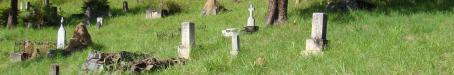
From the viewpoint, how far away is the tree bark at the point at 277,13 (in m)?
18.2

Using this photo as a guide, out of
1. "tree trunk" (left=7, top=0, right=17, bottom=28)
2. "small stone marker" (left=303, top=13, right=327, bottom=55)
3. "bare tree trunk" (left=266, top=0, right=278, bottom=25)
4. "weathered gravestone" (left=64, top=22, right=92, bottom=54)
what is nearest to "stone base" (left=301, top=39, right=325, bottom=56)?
"small stone marker" (left=303, top=13, right=327, bottom=55)

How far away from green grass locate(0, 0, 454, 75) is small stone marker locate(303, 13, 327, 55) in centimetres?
17

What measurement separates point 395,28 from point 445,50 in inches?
124

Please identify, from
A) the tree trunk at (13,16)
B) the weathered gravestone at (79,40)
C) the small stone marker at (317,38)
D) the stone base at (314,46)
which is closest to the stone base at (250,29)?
the weathered gravestone at (79,40)

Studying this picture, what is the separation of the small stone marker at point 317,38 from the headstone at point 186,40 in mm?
2599

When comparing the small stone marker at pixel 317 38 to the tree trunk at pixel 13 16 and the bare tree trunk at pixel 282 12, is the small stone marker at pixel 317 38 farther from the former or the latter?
the tree trunk at pixel 13 16

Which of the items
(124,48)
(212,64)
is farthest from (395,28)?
(124,48)

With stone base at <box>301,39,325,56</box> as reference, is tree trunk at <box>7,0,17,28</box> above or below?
above

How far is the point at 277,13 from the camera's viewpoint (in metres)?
18.4

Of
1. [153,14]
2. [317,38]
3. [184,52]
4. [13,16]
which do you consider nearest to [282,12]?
[184,52]

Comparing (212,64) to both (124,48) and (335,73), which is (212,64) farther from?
(124,48)

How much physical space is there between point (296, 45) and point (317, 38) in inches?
39.7

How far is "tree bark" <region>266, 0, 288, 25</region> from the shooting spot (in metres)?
18.2

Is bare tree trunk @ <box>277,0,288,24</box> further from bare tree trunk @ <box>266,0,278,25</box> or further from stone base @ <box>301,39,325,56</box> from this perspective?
stone base @ <box>301,39,325,56</box>
